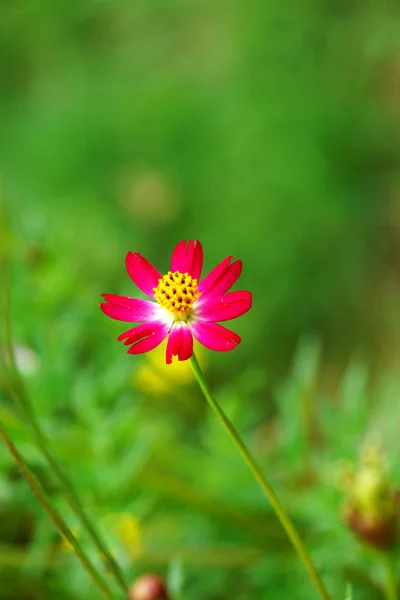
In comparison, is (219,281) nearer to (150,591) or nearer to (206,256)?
(150,591)

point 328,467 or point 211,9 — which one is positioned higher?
point 211,9

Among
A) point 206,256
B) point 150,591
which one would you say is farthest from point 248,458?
point 206,256

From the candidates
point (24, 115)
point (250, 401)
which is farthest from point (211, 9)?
point (250, 401)

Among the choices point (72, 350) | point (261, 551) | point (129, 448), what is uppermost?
point (72, 350)

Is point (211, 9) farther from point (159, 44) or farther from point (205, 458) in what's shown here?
point (205, 458)

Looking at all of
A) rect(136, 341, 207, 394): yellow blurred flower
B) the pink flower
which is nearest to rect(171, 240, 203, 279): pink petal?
the pink flower

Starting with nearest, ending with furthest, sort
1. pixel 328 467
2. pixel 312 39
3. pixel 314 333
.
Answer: pixel 328 467 < pixel 314 333 < pixel 312 39
